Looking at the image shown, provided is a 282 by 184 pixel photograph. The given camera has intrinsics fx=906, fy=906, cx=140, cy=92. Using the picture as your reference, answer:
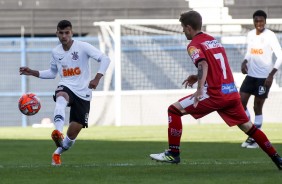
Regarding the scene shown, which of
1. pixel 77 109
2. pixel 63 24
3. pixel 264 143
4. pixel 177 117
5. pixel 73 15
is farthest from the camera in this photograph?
pixel 73 15

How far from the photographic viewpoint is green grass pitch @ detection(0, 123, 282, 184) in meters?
9.32

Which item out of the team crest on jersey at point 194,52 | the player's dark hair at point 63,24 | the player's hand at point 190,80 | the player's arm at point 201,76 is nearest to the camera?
the player's arm at point 201,76

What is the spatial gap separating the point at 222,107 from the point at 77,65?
95.2 inches

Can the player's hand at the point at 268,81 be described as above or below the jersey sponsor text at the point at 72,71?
below

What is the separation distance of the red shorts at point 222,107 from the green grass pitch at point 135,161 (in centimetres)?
58

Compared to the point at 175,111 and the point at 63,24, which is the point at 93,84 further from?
the point at 175,111

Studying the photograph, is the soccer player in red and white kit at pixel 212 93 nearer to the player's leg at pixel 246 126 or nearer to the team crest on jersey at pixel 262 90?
the player's leg at pixel 246 126

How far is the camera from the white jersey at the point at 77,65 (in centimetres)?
1178

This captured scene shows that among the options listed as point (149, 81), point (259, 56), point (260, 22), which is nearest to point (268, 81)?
point (259, 56)

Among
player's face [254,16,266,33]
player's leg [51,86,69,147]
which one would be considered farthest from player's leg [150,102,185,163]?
player's face [254,16,266,33]

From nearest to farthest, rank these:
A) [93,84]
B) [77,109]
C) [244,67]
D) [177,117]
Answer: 1. [177,117]
2. [93,84]
3. [77,109]
4. [244,67]

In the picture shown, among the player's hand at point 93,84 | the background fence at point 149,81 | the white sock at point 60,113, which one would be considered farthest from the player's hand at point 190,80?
the background fence at point 149,81

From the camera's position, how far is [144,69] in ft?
87.8

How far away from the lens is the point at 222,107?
10281 millimetres
